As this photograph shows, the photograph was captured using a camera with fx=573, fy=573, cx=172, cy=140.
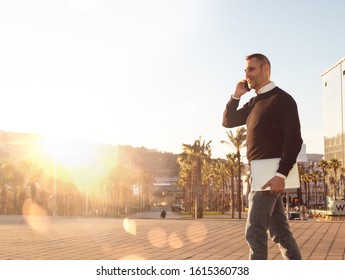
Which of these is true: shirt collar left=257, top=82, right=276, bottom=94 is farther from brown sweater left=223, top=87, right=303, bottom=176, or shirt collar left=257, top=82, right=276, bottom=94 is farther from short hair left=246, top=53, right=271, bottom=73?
short hair left=246, top=53, right=271, bottom=73

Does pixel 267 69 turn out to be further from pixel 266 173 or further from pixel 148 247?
pixel 148 247

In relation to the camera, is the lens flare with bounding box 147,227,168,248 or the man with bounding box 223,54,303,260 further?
the lens flare with bounding box 147,227,168,248

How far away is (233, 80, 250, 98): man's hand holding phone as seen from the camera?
16.4 ft

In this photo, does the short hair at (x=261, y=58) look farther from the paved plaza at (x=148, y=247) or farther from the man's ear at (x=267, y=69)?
the paved plaza at (x=148, y=247)

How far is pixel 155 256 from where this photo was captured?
9.45m

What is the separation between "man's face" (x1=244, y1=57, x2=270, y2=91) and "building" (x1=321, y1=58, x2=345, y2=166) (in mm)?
125301

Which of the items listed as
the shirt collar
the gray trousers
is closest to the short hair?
the shirt collar

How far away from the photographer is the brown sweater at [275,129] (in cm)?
452

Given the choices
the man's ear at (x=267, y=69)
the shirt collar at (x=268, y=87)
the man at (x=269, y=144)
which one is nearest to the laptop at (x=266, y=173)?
the man at (x=269, y=144)

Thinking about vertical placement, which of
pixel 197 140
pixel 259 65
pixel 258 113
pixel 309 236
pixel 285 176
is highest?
pixel 197 140
